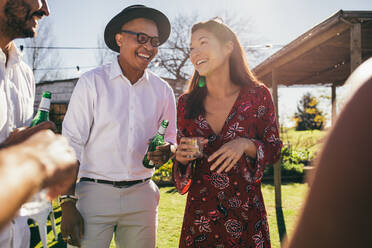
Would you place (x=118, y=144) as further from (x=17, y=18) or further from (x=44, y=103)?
(x=17, y=18)

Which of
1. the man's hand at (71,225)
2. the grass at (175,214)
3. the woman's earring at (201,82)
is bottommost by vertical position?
the grass at (175,214)

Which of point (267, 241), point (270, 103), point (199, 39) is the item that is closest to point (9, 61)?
point (199, 39)

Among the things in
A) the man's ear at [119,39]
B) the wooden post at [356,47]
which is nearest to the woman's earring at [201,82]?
the man's ear at [119,39]

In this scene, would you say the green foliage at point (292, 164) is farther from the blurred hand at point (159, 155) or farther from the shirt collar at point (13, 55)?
the shirt collar at point (13, 55)

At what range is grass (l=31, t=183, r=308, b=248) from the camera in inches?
198

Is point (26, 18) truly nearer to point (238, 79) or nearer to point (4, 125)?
point (4, 125)

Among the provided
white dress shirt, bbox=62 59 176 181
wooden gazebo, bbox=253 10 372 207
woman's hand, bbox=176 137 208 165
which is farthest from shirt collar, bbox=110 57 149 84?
wooden gazebo, bbox=253 10 372 207

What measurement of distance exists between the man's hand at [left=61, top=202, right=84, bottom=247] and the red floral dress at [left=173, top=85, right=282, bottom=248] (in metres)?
0.89

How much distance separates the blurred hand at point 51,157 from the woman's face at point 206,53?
72.3 inches

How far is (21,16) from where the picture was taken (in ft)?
6.18

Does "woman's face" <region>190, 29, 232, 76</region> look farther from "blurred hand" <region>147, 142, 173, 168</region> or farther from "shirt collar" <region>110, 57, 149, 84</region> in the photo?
"blurred hand" <region>147, 142, 173, 168</region>

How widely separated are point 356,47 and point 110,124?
416 centimetres

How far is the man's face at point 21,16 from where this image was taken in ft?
6.03

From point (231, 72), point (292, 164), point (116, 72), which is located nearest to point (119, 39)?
point (116, 72)
